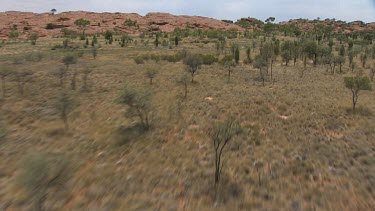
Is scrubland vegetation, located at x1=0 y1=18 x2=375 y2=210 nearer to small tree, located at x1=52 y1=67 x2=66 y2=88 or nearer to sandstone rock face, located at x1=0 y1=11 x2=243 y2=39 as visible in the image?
small tree, located at x1=52 y1=67 x2=66 y2=88

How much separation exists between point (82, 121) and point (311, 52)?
5254cm

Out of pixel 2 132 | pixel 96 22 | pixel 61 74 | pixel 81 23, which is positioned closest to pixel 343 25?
pixel 96 22

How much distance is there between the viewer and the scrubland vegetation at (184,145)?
13.1m

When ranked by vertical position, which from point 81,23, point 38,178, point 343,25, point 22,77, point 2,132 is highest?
point 343,25

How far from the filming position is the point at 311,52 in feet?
189

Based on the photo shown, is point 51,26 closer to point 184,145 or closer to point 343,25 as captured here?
point 184,145

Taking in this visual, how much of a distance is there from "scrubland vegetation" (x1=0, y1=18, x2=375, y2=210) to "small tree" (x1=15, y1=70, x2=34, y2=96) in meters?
0.27

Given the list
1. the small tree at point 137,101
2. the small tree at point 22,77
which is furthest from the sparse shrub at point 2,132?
the small tree at point 22,77

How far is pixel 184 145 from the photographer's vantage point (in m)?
18.9

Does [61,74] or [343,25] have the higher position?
[343,25]

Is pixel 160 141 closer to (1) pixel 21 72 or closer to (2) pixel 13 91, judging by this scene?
(2) pixel 13 91

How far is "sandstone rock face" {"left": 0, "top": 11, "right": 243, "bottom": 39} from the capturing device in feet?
357

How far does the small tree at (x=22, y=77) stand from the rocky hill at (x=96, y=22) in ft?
239

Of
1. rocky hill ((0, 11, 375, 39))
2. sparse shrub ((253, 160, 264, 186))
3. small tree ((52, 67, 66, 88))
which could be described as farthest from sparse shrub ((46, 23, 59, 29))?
sparse shrub ((253, 160, 264, 186))
